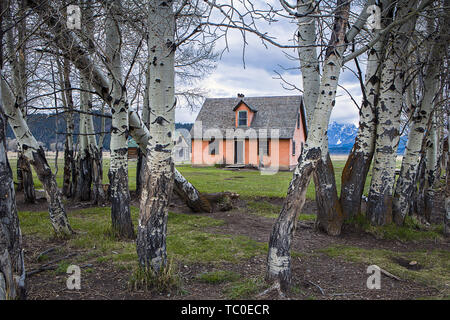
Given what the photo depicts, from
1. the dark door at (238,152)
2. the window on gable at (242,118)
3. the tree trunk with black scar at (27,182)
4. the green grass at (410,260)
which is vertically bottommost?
the green grass at (410,260)

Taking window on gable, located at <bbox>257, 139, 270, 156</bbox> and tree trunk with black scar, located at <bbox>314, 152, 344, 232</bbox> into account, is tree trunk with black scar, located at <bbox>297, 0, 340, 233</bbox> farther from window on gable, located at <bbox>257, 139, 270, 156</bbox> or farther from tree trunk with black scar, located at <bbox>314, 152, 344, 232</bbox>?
window on gable, located at <bbox>257, 139, 270, 156</bbox>

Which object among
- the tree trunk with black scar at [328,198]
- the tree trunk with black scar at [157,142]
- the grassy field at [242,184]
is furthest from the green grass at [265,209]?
the tree trunk with black scar at [157,142]

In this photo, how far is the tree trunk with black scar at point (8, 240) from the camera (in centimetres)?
309

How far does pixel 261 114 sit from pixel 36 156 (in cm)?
2341

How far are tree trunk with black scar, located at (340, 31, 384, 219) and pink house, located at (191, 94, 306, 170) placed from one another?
18.8 metres

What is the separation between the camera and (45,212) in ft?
31.2

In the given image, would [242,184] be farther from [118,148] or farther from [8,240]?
[8,240]

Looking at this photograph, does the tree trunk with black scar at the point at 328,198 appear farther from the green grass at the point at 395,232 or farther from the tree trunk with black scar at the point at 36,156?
the tree trunk with black scar at the point at 36,156

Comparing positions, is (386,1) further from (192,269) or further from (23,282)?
(23,282)

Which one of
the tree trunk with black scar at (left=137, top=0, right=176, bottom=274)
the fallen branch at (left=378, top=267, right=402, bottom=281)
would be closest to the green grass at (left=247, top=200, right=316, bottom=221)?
the fallen branch at (left=378, top=267, right=402, bottom=281)

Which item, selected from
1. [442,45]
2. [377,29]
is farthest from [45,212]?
[442,45]

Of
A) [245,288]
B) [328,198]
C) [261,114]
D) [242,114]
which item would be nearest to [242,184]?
[328,198]

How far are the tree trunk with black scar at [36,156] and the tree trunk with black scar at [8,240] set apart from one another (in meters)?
Result: 3.09
